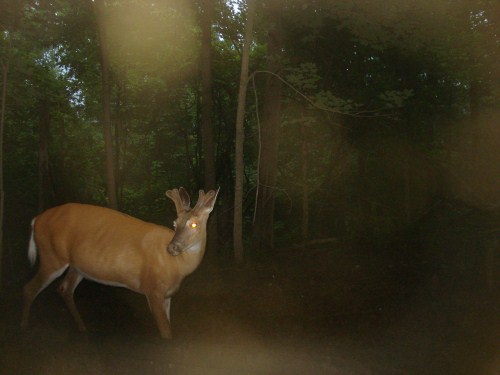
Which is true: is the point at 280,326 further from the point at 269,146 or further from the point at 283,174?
the point at 283,174

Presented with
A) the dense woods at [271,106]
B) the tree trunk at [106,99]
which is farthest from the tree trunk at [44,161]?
the tree trunk at [106,99]

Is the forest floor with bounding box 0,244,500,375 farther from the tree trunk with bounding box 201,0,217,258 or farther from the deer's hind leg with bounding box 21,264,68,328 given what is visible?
the tree trunk with bounding box 201,0,217,258

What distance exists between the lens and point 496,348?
4.65 m

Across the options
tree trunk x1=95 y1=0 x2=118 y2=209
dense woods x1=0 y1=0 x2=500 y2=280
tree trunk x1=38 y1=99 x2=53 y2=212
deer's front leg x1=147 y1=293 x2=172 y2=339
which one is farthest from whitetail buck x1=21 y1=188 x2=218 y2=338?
tree trunk x1=38 y1=99 x2=53 y2=212

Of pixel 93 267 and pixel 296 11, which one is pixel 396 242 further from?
pixel 93 267

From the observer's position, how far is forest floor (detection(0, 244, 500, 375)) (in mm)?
4328

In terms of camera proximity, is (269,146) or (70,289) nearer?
(70,289)

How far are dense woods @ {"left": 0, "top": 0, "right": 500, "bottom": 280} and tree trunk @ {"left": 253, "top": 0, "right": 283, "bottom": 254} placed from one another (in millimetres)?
32

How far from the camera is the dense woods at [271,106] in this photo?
9477 mm

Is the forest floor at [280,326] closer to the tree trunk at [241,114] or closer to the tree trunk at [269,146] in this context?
the tree trunk at [241,114]

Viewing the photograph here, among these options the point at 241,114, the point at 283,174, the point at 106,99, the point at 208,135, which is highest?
the point at 106,99

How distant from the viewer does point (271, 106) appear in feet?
33.7

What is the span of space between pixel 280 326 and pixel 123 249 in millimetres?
2095

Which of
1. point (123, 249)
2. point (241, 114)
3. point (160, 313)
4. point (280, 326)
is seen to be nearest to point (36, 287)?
point (123, 249)
